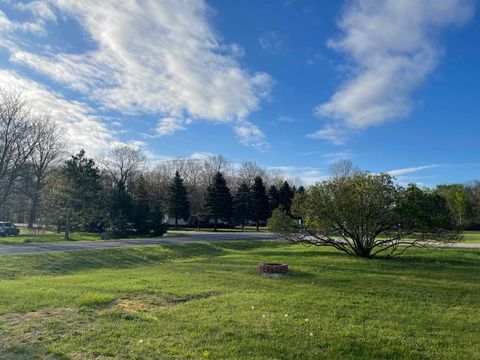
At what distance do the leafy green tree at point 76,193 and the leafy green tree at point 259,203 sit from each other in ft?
89.7

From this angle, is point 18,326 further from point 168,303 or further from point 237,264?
point 237,264

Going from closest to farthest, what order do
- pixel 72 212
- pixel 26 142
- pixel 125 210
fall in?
pixel 72 212
pixel 125 210
pixel 26 142

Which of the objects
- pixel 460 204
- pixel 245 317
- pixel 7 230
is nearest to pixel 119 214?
pixel 7 230

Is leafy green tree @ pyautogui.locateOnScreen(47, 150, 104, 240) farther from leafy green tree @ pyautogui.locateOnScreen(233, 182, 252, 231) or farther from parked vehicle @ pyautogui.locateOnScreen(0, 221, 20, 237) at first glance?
leafy green tree @ pyautogui.locateOnScreen(233, 182, 252, 231)

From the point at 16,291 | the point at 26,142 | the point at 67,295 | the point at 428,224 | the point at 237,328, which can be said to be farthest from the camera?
the point at 26,142

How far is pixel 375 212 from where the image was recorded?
15.8 metres

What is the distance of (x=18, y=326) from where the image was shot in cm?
540

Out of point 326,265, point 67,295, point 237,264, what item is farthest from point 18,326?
point 326,265

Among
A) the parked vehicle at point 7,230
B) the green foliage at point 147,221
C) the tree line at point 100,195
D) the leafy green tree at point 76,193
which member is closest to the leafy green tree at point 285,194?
the tree line at point 100,195

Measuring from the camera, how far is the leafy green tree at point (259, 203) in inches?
2121

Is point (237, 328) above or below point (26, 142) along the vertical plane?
below

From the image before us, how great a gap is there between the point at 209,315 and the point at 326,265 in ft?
26.4

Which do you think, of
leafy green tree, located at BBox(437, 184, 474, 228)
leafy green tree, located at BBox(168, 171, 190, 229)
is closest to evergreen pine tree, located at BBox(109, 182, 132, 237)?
leafy green tree, located at BBox(168, 171, 190, 229)

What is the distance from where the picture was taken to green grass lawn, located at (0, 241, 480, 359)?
4484 mm
